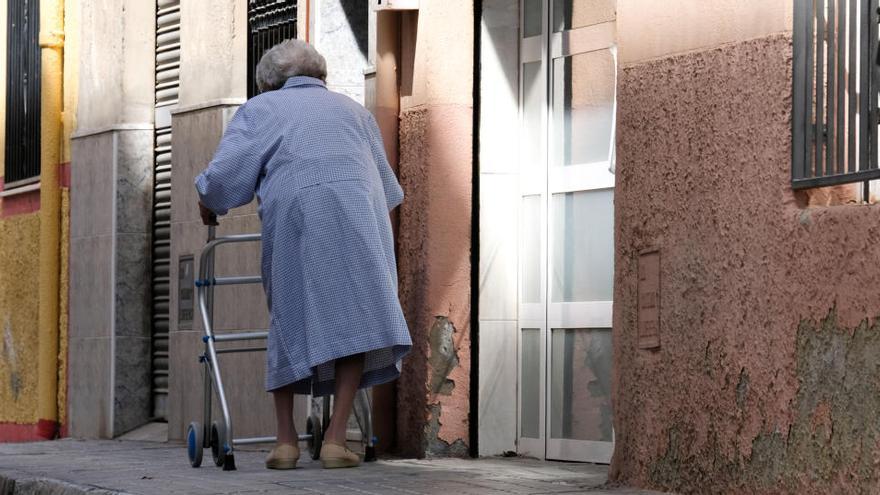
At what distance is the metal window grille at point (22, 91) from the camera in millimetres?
12570

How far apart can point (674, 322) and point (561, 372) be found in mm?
1697

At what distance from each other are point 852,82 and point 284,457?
281 cm

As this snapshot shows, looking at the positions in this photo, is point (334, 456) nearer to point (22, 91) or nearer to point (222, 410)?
point (222, 410)

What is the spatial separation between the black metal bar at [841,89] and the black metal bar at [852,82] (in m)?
0.02

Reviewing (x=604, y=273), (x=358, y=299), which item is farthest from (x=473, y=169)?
(x=358, y=299)

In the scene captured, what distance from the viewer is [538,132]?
306 inches

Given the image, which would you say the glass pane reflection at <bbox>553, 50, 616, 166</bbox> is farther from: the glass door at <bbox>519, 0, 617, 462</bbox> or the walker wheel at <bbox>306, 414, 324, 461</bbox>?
the walker wheel at <bbox>306, 414, 324, 461</bbox>

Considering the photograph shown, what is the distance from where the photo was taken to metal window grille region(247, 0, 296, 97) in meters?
9.60

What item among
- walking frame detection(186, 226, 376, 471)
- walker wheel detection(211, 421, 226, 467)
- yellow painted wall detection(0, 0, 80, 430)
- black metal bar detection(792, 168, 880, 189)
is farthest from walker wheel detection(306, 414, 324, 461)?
yellow painted wall detection(0, 0, 80, 430)

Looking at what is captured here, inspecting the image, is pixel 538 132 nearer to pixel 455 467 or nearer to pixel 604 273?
pixel 604 273

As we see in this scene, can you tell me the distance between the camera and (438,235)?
7.68 m

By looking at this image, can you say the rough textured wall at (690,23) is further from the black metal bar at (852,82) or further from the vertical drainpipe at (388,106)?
the vertical drainpipe at (388,106)

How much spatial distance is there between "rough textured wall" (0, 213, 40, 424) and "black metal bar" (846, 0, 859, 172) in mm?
8053

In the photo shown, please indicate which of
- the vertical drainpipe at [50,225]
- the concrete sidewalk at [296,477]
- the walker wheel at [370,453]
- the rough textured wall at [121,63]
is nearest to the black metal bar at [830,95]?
the concrete sidewalk at [296,477]
